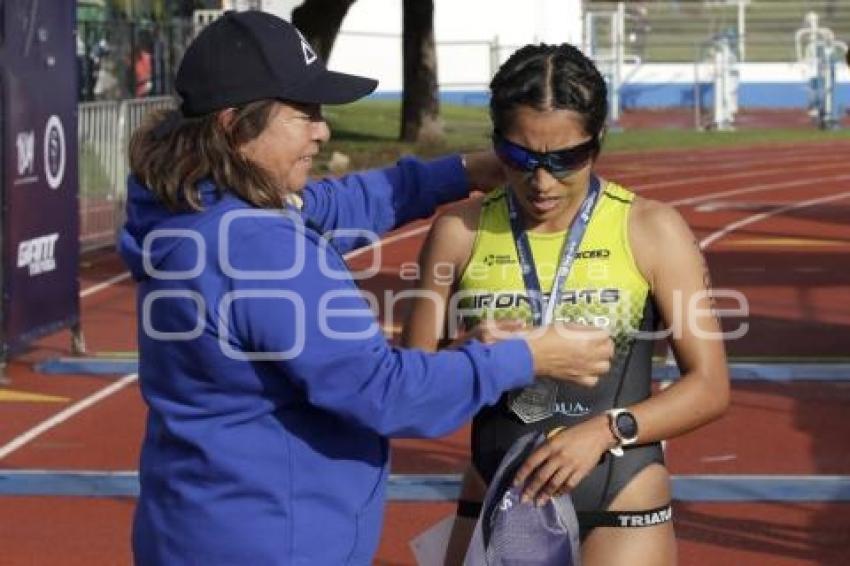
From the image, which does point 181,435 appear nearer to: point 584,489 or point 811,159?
point 584,489

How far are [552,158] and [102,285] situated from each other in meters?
13.6

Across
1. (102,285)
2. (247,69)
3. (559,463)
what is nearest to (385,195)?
(559,463)

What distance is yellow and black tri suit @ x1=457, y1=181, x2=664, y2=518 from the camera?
4574mm

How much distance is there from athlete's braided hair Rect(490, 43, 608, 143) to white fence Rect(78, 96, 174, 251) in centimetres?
1339

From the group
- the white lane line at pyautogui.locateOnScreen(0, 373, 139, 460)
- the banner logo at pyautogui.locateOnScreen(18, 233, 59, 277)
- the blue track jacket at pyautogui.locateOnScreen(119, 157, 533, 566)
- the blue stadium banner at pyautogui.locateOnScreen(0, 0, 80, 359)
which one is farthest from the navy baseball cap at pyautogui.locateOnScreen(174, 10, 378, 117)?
the banner logo at pyautogui.locateOnScreen(18, 233, 59, 277)

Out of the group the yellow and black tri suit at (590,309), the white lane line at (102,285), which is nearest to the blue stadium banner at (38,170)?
the white lane line at (102,285)

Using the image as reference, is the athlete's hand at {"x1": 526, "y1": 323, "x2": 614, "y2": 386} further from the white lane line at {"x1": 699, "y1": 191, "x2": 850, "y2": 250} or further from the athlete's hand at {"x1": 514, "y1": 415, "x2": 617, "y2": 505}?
the white lane line at {"x1": 699, "y1": 191, "x2": 850, "y2": 250}

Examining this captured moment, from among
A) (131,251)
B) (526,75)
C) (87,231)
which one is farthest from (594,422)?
(87,231)

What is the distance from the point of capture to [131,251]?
4121 mm

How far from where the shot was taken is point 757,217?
23.4 m

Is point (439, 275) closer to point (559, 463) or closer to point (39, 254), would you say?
point (559, 463)

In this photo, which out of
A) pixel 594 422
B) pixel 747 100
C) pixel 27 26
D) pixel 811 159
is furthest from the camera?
pixel 747 100

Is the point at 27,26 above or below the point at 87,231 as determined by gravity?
above

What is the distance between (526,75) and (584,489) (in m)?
0.94
